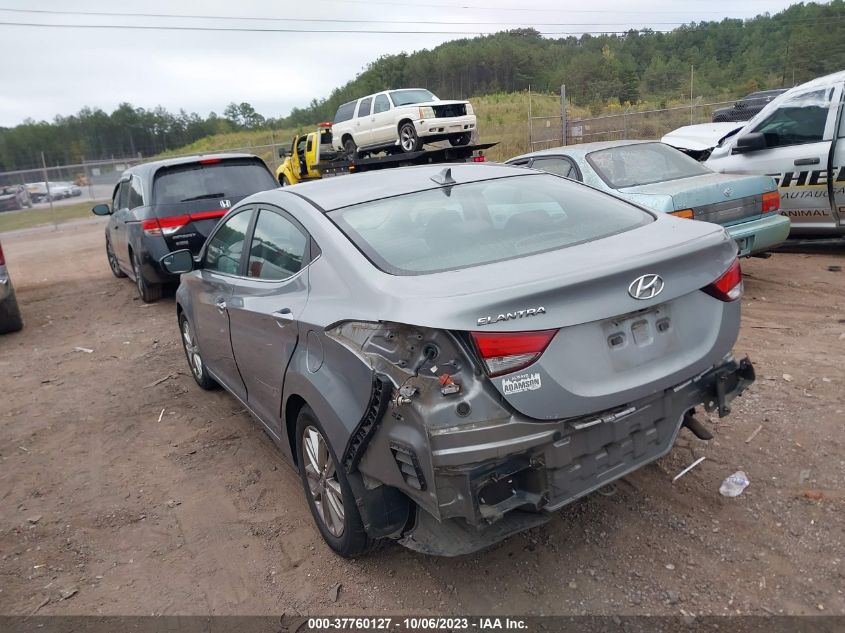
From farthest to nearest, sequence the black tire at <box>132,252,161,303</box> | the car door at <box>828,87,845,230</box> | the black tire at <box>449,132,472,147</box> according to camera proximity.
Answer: the black tire at <box>449,132,472,147</box>, the black tire at <box>132,252,161,303</box>, the car door at <box>828,87,845,230</box>

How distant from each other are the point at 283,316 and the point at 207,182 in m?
5.76

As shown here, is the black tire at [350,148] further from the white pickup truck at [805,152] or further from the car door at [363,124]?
the white pickup truck at [805,152]

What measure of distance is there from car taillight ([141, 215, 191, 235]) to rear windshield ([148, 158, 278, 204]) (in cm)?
22

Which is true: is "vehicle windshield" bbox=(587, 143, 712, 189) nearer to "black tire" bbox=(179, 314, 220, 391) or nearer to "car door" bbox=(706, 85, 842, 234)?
"car door" bbox=(706, 85, 842, 234)

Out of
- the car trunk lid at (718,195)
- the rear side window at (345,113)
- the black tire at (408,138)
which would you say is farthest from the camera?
the rear side window at (345,113)

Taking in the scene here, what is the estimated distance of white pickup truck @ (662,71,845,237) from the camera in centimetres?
718

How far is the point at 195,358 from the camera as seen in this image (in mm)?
5613

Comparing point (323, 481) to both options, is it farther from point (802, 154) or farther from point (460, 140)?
point (460, 140)

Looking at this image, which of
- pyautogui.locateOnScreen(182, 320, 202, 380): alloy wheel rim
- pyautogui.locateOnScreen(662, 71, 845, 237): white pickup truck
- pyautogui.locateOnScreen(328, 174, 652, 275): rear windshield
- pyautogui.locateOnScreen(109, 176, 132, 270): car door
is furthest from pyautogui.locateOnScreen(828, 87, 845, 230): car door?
pyautogui.locateOnScreen(109, 176, 132, 270): car door

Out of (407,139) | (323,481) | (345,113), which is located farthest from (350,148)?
(323,481)

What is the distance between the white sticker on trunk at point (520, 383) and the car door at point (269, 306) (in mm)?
1193

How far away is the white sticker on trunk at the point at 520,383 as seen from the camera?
7.73 feet

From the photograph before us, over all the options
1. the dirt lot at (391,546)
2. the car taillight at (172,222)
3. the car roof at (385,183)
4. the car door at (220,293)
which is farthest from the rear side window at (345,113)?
the car roof at (385,183)

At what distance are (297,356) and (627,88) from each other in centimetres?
3394
